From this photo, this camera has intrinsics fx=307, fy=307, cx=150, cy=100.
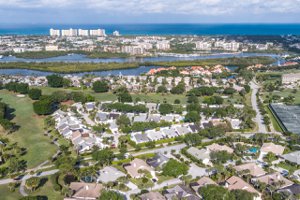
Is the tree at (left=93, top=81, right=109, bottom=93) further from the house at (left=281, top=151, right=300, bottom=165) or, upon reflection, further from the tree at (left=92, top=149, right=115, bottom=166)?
the house at (left=281, top=151, right=300, bottom=165)

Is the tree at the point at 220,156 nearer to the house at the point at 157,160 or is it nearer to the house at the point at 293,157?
the house at the point at 157,160

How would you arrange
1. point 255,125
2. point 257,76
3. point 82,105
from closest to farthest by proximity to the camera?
point 255,125
point 82,105
point 257,76

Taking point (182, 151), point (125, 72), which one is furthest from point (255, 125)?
point (125, 72)

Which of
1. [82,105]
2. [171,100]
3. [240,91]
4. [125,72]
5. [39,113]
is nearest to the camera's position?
[39,113]

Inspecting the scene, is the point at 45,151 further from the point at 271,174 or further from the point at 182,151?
the point at 271,174

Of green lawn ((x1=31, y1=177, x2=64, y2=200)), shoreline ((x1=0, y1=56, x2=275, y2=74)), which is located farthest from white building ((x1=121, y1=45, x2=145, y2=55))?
green lawn ((x1=31, y1=177, x2=64, y2=200))

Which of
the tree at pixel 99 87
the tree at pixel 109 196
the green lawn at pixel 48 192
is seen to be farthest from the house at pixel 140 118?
the tree at pixel 109 196

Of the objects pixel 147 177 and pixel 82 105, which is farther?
pixel 82 105
